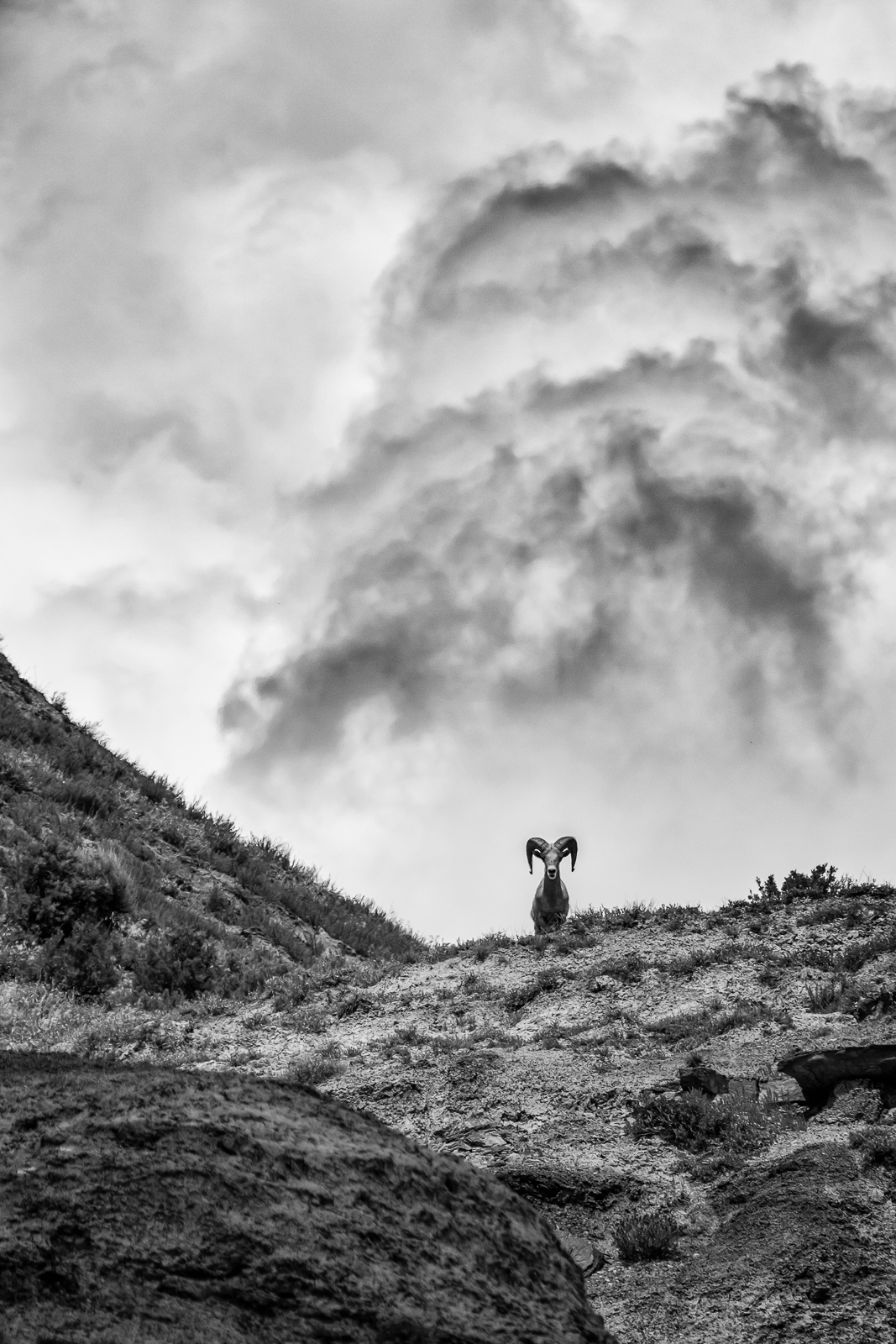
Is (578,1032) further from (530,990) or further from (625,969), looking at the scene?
(625,969)

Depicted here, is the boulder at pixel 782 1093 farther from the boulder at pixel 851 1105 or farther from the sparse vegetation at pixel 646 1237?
the sparse vegetation at pixel 646 1237

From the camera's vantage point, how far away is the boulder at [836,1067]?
10141 mm

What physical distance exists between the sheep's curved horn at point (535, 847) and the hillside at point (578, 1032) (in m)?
2.97

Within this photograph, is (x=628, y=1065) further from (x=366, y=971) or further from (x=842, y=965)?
(x=366, y=971)

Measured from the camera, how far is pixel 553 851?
926 inches

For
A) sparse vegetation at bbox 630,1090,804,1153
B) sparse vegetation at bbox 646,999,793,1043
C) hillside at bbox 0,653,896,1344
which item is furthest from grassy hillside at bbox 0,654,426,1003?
sparse vegetation at bbox 630,1090,804,1153

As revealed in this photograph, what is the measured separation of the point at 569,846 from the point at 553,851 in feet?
2.29

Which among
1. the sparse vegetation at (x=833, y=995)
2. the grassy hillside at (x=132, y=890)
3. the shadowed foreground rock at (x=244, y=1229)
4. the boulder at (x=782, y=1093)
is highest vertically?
the grassy hillside at (x=132, y=890)

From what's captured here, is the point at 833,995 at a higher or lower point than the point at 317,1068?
higher

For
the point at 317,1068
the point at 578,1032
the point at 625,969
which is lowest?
the point at 317,1068

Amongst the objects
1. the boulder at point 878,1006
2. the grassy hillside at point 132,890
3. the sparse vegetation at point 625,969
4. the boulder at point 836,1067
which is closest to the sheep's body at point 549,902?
the grassy hillside at point 132,890

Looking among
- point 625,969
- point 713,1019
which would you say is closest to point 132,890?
point 625,969

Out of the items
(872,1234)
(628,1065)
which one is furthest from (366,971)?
(872,1234)

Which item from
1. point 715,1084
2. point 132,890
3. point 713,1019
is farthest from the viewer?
point 132,890
